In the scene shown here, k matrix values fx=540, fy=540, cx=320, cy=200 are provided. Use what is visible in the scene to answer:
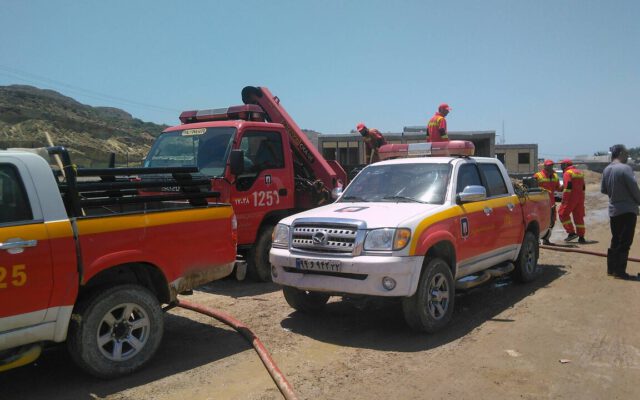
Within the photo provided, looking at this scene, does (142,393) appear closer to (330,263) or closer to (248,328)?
(248,328)

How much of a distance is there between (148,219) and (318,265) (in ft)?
5.75

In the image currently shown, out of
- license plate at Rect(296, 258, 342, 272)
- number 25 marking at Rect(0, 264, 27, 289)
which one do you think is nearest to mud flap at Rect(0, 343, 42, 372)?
number 25 marking at Rect(0, 264, 27, 289)

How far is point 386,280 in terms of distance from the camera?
17.2ft

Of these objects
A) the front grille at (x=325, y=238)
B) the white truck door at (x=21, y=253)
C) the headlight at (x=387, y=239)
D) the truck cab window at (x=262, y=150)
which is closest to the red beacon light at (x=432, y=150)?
the truck cab window at (x=262, y=150)

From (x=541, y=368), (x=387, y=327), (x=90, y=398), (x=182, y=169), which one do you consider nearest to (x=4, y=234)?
(x=90, y=398)

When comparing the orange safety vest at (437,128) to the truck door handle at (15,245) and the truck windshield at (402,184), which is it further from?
the truck door handle at (15,245)

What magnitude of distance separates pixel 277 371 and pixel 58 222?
209 cm

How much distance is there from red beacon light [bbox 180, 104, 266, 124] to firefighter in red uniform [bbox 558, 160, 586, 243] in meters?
7.82

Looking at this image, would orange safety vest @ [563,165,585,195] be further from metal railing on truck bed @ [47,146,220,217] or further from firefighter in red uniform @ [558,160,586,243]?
metal railing on truck bed @ [47,146,220,217]

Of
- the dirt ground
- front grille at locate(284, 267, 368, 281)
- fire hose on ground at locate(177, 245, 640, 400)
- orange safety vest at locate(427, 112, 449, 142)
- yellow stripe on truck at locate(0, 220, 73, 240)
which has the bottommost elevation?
the dirt ground

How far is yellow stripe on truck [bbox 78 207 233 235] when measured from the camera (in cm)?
435

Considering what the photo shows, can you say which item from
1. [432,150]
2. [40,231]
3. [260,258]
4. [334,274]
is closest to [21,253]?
[40,231]

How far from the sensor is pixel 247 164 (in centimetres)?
811

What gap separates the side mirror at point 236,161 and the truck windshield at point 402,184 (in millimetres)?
1520
